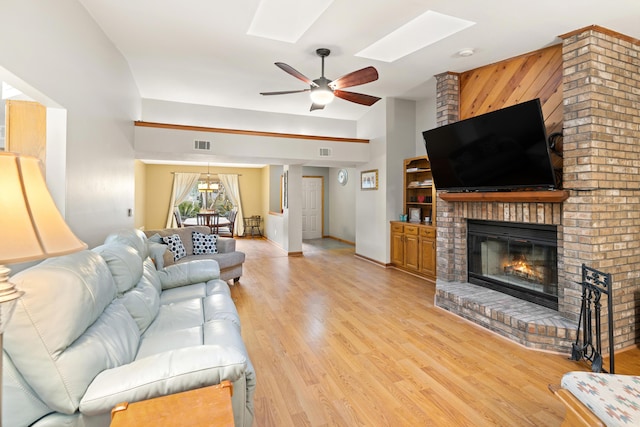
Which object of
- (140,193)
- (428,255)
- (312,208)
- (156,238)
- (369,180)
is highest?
(369,180)

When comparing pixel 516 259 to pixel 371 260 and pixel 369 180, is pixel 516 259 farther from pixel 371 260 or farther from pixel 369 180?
pixel 369 180

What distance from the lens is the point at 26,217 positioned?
0.94 meters

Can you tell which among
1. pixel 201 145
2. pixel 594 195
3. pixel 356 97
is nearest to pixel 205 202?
pixel 201 145

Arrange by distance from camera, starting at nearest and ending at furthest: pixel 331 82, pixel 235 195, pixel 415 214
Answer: pixel 331 82
pixel 415 214
pixel 235 195

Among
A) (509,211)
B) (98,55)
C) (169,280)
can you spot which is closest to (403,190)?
(509,211)

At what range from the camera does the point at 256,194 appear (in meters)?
11.0

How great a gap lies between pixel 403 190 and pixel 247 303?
11.4 ft

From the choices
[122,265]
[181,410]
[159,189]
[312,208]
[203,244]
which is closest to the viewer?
[181,410]

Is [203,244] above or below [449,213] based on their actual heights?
below

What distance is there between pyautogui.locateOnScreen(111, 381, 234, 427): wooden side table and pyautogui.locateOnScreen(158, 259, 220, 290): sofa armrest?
207cm

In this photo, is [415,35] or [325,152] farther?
[325,152]

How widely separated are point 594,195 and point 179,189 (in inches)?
391

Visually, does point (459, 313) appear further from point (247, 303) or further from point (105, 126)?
point (105, 126)

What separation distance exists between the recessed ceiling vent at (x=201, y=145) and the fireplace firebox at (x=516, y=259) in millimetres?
4026
